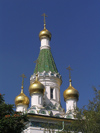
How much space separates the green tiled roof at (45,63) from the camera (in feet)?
79.1

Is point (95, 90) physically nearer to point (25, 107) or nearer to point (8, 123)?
point (8, 123)

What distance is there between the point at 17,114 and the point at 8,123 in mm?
894

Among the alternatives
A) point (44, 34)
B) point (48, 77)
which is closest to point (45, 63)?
point (48, 77)

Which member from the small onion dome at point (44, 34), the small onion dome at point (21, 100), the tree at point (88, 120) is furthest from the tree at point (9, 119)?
the small onion dome at point (44, 34)

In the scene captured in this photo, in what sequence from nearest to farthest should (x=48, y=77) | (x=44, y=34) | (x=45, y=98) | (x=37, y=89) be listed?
(x=37, y=89)
(x=45, y=98)
(x=48, y=77)
(x=44, y=34)

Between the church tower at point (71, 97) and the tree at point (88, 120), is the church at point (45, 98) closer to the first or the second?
the church tower at point (71, 97)

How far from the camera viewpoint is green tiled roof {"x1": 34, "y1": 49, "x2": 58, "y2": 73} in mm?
24108

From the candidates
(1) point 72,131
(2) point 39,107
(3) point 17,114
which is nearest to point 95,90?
(1) point 72,131

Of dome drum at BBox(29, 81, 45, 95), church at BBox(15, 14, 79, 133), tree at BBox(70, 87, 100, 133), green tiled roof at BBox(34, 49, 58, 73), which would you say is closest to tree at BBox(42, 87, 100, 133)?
tree at BBox(70, 87, 100, 133)

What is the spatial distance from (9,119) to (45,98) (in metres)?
11.7

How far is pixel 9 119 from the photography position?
10.8 m

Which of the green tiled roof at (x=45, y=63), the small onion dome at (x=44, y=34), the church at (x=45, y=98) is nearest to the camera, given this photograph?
the church at (x=45, y=98)

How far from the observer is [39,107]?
67.3ft

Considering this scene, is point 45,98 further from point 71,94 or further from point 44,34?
point 44,34
